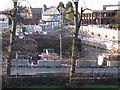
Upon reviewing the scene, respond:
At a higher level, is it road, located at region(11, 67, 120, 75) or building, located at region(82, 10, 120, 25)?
building, located at region(82, 10, 120, 25)

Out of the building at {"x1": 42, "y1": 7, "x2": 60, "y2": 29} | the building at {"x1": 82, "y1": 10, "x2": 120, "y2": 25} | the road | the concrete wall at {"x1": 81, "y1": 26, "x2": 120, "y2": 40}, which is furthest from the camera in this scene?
the building at {"x1": 82, "y1": 10, "x2": 120, "y2": 25}

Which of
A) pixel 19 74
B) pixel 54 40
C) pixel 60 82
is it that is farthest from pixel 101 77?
pixel 54 40

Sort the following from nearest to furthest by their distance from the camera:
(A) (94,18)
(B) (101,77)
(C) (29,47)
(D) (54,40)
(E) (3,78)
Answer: (E) (3,78) → (B) (101,77) → (C) (29,47) → (D) (54,40) → (A) (94,18)

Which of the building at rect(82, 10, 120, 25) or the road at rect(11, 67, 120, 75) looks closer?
the road at rect(11, 67, 120, 75)

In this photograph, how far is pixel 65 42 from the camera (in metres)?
13.5

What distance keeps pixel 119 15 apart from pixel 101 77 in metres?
19.5

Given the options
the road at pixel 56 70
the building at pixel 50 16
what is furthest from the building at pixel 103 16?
the road at pixel 56 70

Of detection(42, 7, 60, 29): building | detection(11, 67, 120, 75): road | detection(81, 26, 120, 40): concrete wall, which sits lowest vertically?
detection(11, 67, 120, 75): road

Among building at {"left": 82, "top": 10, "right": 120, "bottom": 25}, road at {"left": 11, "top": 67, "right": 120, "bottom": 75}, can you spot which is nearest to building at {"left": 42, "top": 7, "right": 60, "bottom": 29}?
building at {"left": 82, "top": 10, "right": 120, "bottom": 25}

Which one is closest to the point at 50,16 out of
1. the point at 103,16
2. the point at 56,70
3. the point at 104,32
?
the point at 103,16

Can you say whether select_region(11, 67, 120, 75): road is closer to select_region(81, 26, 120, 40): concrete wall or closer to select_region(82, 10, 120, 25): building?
select_region(81, 26, 120, 40): concrete wall

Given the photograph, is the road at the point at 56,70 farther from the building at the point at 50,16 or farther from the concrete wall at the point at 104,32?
the building at the point at 50,16

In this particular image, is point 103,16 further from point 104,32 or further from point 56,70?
point 56,70

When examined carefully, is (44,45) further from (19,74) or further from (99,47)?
(19,74)
